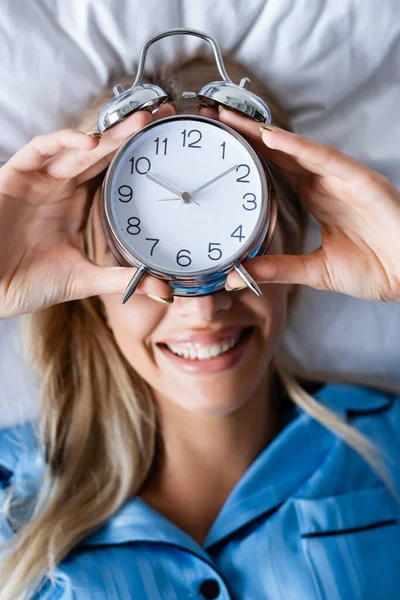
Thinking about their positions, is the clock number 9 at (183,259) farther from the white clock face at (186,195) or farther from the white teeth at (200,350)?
the white teeth at (200,350)

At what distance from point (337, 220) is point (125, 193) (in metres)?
0.36

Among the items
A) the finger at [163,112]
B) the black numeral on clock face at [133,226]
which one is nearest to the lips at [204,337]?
the black numeral on clock face at [133,226]

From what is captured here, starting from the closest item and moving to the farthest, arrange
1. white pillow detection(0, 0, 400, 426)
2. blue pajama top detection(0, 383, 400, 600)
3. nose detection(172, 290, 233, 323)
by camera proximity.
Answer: nose detection(172, 290, 233, 323) → blue pajama top detection(0, 383, 400, 600) → white pillow detection(0, 0, 400, 426)

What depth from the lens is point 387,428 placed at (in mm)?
1474

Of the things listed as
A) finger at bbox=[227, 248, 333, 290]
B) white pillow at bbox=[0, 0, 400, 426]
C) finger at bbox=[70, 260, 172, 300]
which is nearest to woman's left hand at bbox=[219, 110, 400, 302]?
finger at bbox=[227, 248, 333, 290]

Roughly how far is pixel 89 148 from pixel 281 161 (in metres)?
0.31

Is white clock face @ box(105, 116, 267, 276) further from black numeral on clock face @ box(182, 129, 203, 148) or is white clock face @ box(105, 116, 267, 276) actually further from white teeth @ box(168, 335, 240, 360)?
white teeth @ box(168, 335, 240, 360)

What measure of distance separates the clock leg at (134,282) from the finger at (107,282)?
11mm

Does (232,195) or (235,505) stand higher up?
(232,195)

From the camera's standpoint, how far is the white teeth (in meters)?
1.21

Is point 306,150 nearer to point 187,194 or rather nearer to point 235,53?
point 187,194

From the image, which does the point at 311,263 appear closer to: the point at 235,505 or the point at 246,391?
the point at 246,391

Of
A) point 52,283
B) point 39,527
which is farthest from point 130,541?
point 52,283

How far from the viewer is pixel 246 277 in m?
0.98
